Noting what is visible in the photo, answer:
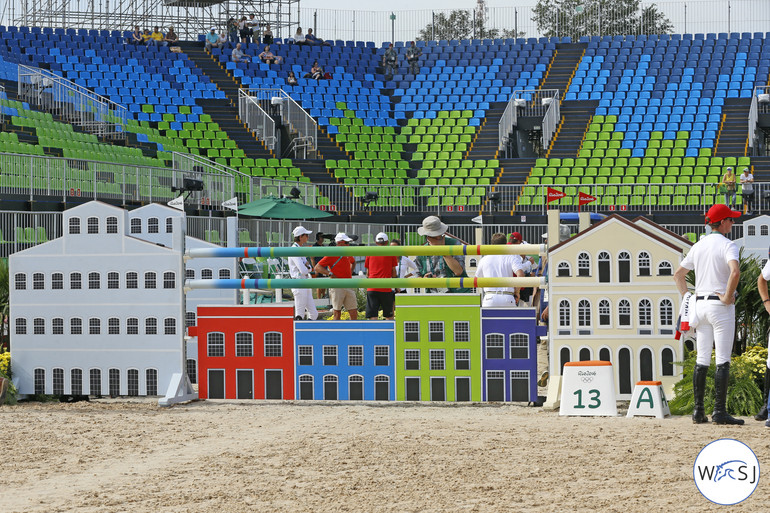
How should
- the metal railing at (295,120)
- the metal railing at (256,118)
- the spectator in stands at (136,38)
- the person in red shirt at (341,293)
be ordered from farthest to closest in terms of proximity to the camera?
the spectator in stands at (136,38), the metal railing at (295,120), the metal railing at (256,118), the person in red shirt at (341,293)

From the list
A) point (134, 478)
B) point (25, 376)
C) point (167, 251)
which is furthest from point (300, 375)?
point (134, 478)

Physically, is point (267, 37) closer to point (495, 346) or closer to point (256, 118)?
point (256, 118)

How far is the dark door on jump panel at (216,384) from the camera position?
462 inches

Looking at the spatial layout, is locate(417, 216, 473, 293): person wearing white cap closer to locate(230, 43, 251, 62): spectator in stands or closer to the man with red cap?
the man with red cap

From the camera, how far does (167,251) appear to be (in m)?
11.8

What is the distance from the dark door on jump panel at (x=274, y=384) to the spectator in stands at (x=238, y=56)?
33560 mm

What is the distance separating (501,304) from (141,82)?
30123 mm

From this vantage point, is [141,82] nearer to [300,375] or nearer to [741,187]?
[741,187]

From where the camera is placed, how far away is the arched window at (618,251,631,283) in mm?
11094

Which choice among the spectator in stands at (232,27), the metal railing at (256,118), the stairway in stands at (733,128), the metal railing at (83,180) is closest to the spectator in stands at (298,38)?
the spectator in stands at (232,27)

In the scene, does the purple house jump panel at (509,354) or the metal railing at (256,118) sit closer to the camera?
the purple house jump panel at (509,354)

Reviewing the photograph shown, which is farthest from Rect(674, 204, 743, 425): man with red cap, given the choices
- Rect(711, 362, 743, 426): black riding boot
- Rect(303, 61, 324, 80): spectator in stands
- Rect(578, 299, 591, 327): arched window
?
Rect(303, 61, 324, 80): spectator in stands

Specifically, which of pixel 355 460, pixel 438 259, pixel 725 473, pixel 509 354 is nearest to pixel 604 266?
pixel 509 354

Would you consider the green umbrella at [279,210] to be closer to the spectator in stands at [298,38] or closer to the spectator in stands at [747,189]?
the spectator in stands at [747,189]
